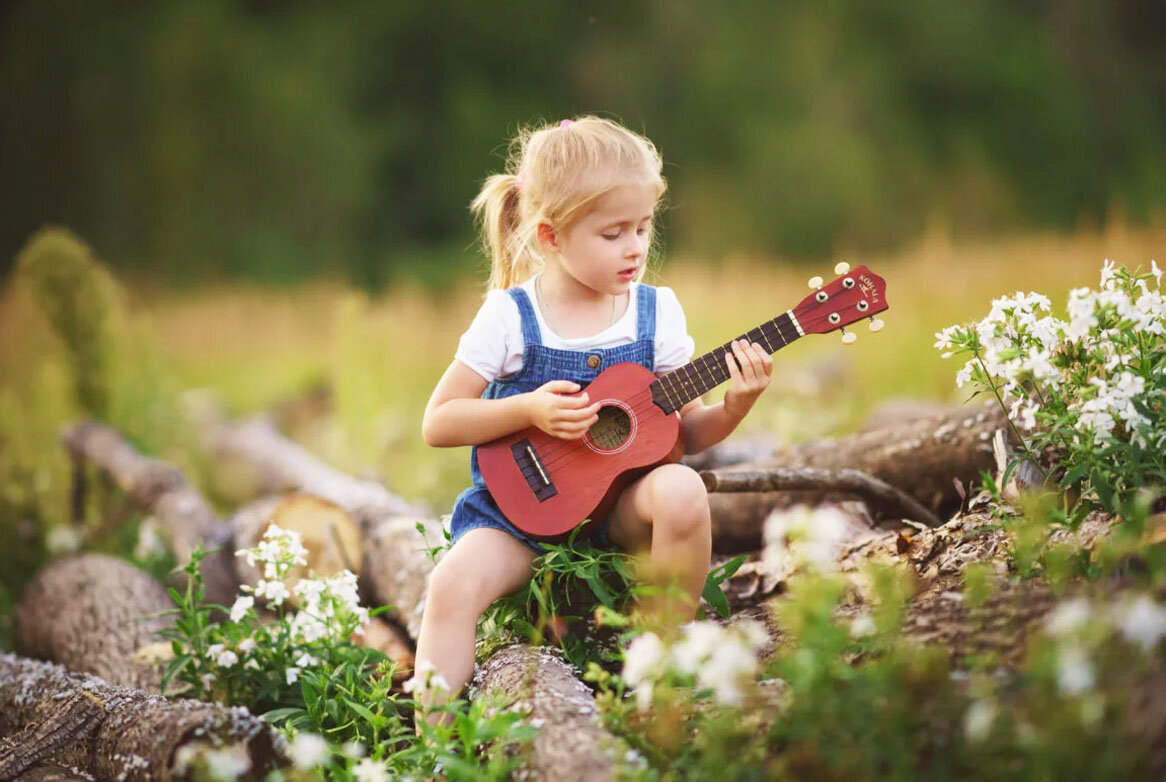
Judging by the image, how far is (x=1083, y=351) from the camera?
7.23ft

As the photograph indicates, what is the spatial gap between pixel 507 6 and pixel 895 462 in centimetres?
1376

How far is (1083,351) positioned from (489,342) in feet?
4.44

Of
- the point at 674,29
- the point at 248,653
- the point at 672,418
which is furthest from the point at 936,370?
the point at 674,29

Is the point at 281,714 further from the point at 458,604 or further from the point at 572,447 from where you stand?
the point at 572,447

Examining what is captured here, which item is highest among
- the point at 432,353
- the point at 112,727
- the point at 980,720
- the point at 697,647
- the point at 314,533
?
the point at 432,353

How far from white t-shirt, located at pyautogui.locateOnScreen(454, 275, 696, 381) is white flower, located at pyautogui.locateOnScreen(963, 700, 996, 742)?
4.16 feet

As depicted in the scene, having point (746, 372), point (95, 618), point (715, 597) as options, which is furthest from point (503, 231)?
point (95, 618)

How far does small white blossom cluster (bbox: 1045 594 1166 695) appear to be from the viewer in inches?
49.1

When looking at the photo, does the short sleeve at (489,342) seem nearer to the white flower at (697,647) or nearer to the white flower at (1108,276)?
the white flower at (697,647)

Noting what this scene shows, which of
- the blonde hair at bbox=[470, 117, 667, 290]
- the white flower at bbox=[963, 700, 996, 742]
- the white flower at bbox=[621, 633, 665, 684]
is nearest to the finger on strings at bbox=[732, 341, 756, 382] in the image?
the blonde hair at bbox=[470, 117, 667, 290]

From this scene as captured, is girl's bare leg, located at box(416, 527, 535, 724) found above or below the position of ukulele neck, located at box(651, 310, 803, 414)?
below

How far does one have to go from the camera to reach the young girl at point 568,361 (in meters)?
2.29

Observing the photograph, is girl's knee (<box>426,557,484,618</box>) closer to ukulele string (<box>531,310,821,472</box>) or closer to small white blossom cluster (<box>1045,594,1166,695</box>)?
ukulele string (<box>531,310,821,472</box>)

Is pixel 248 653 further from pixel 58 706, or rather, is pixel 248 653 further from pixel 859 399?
pixel 859 399
